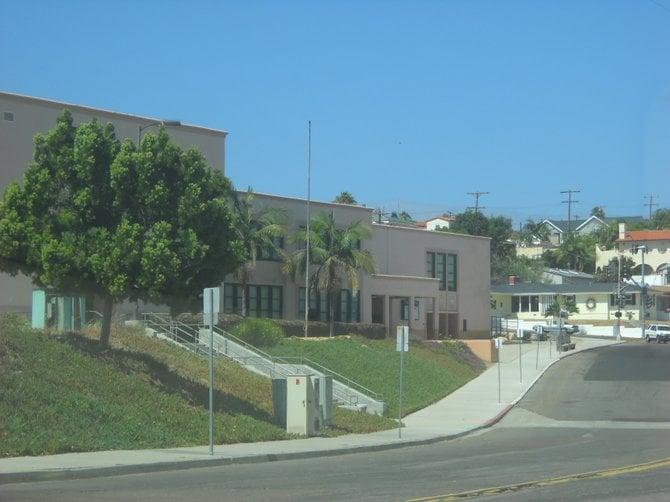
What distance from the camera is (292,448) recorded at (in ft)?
67.2

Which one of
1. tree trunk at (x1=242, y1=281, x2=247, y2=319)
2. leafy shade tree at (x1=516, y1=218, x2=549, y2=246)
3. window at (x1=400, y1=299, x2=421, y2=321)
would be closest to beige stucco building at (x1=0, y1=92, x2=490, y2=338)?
window at (x1=400, y1=299, x2=421, y2=321)

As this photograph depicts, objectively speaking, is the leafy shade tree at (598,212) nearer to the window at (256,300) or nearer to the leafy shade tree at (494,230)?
the leafy shade tree at (494,230)

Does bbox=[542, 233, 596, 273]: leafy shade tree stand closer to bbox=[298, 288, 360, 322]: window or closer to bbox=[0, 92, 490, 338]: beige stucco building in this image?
bbox=[0, 92, 490, 338]: beige stucco building

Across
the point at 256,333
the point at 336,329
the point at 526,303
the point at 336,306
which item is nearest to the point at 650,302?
the point at 526,303

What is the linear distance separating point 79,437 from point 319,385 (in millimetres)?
7711

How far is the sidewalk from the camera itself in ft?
50.5

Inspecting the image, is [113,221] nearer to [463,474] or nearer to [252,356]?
[252,356]

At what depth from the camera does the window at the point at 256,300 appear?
160 ft

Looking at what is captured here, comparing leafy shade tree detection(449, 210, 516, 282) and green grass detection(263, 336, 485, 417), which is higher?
leafy shade tree detection(449, 210, 516, 282)

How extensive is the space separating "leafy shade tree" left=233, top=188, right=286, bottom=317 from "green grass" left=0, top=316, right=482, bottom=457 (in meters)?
15.4

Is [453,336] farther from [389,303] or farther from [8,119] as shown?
[8,119]

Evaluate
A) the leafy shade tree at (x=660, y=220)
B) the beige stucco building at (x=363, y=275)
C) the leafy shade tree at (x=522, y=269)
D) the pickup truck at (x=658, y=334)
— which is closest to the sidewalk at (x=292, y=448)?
the beige stucco building at (x=363, y=275)

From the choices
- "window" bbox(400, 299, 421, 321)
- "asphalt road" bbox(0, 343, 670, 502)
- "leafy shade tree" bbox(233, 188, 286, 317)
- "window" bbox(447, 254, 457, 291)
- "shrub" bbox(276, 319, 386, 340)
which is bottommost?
"asphalt road" bbox(0, 343, 670, 502)

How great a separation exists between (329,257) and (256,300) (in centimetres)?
442
